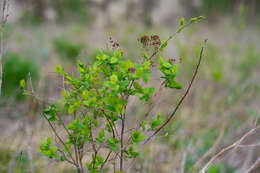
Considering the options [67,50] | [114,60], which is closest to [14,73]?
[67,50]

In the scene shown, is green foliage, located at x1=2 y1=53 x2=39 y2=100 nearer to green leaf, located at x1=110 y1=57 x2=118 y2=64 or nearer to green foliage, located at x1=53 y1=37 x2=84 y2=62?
green foliage, located at x1=53 y1=37 x2=84 y2=62

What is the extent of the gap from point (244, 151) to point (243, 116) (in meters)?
0.65

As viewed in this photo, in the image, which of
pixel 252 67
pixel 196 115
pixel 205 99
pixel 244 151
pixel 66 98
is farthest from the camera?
pixel 252 67

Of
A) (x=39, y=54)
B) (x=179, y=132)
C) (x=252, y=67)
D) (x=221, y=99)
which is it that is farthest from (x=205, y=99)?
(x=39, y=54)

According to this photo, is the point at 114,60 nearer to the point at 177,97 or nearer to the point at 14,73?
the point at 177,97

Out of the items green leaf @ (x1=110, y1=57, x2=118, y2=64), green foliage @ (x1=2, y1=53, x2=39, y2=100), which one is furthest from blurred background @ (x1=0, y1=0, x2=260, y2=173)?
green leaf @ (x1=110, y1=57, x2=118, y2=64)

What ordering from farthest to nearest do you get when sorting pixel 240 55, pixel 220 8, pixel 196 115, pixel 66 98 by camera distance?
pixel 220 8 → pixel 240 55 → pixel 196 115 → pixel 66 98

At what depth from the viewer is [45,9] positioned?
9.59 metres

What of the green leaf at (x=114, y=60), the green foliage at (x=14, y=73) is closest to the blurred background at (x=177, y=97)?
the green foliage at (x=14, y=73)

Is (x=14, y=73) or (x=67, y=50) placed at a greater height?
(x=67, y=50)

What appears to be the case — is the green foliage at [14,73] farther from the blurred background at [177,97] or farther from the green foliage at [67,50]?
the green foliage at [67,50]

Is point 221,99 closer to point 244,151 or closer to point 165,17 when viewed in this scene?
point 244,151

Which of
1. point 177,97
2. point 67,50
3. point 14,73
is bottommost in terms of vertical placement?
point 177,97

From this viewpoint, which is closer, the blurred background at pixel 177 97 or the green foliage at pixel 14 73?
the blurred background at pixel 177 97
